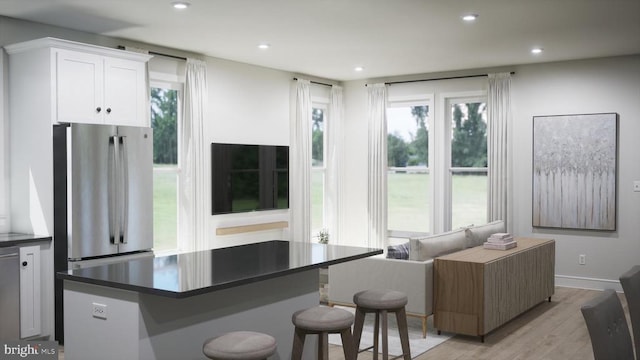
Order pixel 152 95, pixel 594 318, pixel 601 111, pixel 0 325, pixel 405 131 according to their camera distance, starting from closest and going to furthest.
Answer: pixel 594 318 → pixel 0 325 → pixel 152 95 → pixel 601 111 → pixel 405 131

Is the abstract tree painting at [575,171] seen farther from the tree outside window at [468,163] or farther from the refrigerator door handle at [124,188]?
the refrigerator door handle at [124,188]

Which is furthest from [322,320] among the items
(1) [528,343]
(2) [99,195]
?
(2) [99,195]

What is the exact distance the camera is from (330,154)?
9.32 m

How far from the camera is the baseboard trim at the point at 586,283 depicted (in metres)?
7.44

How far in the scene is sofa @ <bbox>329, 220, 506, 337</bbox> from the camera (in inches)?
212

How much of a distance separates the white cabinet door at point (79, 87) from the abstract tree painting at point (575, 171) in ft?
17.3

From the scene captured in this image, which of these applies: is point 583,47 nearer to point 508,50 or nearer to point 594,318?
point 508,50

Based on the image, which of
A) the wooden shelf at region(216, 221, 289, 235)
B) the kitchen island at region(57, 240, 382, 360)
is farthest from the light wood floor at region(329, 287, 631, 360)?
the wooden shelf at region(216, 221, 289, 235)

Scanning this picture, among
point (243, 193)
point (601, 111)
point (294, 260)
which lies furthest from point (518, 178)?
point (294, 260)

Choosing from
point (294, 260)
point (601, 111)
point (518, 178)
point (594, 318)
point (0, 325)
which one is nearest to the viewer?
point (594, 318)

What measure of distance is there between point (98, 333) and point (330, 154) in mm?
6556

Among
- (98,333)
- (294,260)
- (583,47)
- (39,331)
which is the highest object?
(583,47)

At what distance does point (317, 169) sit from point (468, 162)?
86.6 inches

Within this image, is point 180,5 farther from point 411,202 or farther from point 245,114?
point 411,202
